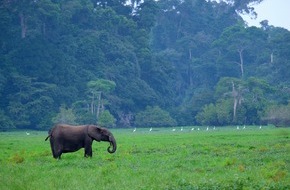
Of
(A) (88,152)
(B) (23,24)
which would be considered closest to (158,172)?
(A) (88,152)

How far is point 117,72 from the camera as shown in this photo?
8038 centimetres

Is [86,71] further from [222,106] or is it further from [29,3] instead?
[222,106]

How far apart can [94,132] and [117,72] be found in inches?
2195

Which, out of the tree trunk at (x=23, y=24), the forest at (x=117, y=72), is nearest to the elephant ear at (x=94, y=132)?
the forest at (x=117, y=72)

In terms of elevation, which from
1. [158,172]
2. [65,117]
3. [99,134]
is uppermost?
[65,117]

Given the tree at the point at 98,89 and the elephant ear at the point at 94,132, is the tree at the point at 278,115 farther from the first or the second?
the elephant ear at the point at 94,132

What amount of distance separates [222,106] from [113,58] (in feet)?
56.9

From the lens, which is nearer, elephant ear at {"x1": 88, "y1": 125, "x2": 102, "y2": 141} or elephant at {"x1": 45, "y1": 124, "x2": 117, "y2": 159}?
elephant at {"x1": 45, "y1": 124, "x2": 117, "y2": 159}

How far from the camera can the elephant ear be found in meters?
24.7

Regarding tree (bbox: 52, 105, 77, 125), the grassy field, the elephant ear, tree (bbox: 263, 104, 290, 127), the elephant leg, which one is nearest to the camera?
the grassy field

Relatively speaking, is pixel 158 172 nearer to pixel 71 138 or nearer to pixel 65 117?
pixel 71 138

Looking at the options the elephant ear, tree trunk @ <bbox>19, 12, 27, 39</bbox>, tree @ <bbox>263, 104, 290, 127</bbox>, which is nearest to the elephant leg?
the elephant ear

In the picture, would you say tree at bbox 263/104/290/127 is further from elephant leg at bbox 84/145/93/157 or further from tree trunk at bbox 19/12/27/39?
elephant leg at bbox 84/145/93/157

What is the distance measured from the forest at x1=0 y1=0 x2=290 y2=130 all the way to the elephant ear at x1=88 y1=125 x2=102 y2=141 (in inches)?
1632
